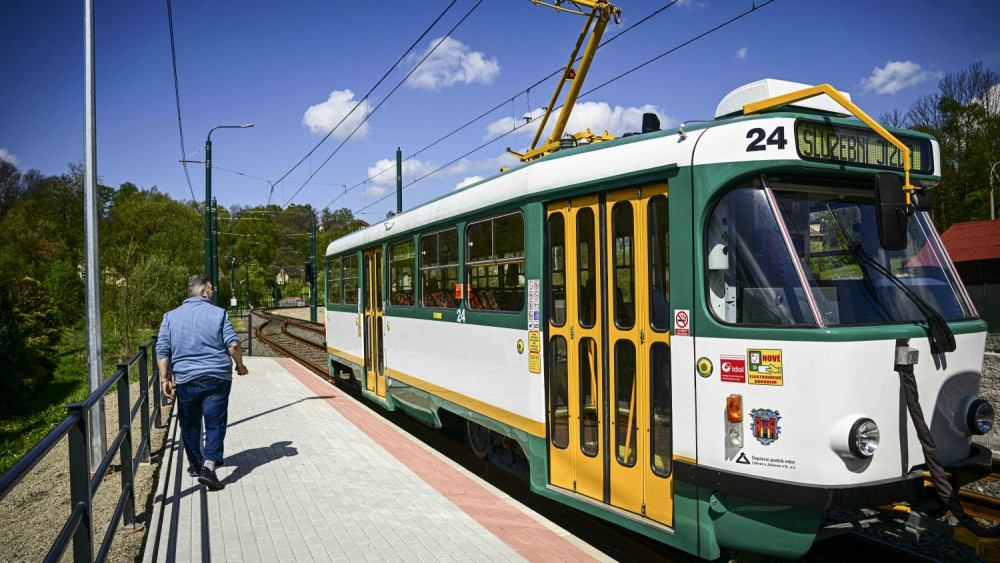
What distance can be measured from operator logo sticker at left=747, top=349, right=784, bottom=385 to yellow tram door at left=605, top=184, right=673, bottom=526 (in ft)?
2.03

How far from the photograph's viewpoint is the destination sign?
4328 mm

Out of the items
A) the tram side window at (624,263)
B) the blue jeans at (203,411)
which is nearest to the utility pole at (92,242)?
the blue jeans at (203,411)

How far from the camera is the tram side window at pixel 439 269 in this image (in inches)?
303

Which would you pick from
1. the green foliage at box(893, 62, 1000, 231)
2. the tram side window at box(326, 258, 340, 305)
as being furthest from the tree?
the tram side window at box(326, 258, 340, 305)

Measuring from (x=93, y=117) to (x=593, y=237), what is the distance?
5.91 meters

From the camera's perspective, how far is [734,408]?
424 centimetres

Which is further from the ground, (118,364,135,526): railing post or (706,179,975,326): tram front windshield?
(706,179,975,326): tram front windshield

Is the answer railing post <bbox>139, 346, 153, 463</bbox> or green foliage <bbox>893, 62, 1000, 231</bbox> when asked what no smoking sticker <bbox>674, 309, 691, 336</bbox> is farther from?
green foliage <bbox>893, 62, 1000, 231</bbox>

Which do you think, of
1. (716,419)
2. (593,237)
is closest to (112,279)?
(593,237)

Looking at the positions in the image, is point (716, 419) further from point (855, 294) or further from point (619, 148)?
point (619, 148)

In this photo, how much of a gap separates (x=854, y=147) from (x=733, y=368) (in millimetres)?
1650

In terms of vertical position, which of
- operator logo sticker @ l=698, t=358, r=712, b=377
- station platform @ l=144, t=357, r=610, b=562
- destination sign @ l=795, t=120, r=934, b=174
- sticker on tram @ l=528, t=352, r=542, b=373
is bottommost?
station platform @ l=144, t=357, r=610, b=562

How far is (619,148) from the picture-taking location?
5.10 meters

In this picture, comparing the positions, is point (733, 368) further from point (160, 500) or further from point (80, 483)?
point (160, 500)
